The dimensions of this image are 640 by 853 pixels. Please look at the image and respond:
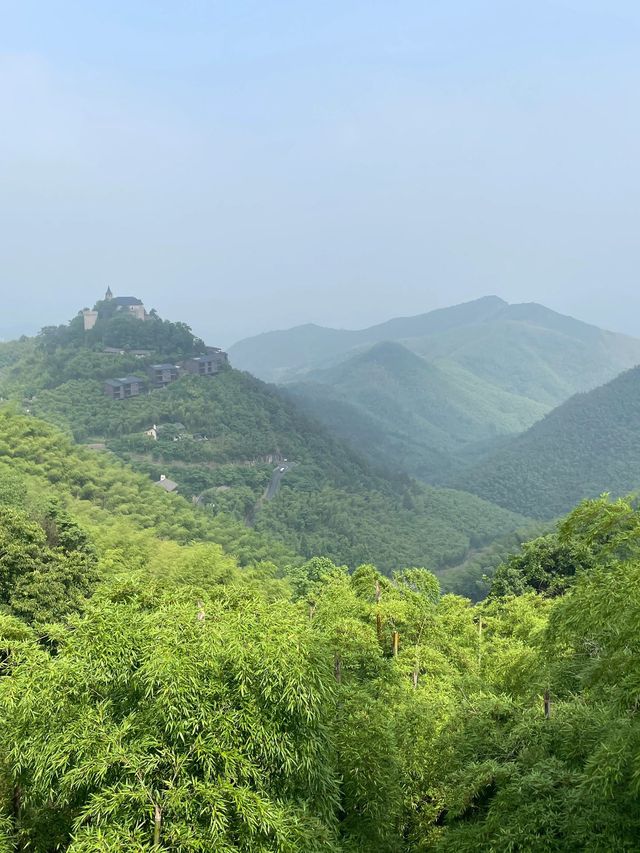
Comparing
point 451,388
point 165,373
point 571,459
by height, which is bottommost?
point 571,459

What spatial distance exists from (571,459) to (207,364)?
43.1 m

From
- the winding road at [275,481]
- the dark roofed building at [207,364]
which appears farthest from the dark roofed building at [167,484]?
the dark roofed building at [207,364]

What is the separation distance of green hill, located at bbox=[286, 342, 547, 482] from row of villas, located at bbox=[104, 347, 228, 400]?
→ 77.9 ft

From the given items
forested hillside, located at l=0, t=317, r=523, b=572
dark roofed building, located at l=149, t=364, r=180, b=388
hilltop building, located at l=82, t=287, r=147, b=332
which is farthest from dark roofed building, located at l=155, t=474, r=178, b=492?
hilltop building, located at l=82, t=287, r=147, b=332

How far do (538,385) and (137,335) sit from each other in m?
124

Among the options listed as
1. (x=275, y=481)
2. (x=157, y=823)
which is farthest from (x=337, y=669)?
(x=275, y=481)

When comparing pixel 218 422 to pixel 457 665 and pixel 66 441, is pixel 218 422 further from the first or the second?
pixel 457 665

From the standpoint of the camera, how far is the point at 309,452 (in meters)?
52.8

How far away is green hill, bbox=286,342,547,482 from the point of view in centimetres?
8819

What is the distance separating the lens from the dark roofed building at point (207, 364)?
56.9m

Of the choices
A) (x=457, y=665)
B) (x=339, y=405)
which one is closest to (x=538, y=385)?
(x=339, y=405)

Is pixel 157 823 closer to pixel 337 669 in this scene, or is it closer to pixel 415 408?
pixel 337 669

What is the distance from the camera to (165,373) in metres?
55.1

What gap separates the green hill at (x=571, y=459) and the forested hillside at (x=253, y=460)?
31.4 ft
